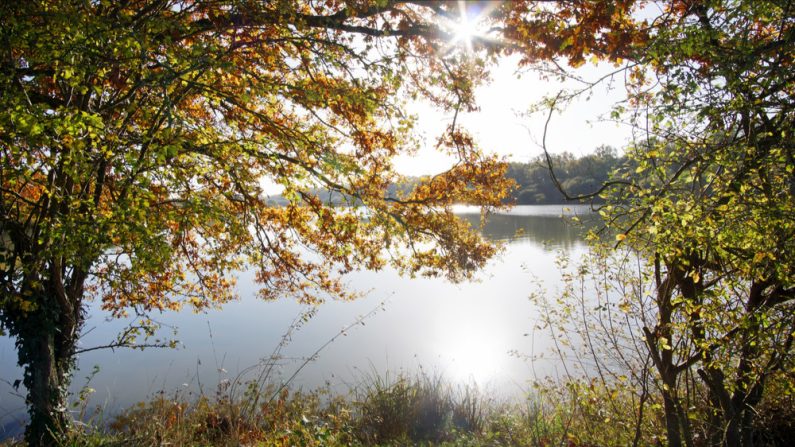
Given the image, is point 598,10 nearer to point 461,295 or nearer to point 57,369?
point 57,369

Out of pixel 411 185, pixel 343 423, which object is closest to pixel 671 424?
pixel 343 423

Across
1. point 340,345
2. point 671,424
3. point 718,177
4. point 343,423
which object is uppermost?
point 718,177

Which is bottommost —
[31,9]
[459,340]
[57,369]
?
[459,340]

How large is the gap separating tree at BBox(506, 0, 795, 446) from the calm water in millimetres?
2601

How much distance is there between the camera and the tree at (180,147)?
3.46 m

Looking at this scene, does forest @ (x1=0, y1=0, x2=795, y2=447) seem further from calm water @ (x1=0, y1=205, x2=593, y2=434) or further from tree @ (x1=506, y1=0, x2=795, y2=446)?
calm water @ (x1=0, y1=205, x2=593, y2=434)

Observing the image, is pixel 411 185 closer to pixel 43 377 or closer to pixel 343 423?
pixel 343 423

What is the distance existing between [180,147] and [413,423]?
4204mm

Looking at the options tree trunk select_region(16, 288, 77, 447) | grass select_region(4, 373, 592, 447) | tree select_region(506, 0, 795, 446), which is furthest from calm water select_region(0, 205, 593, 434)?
tree select_region(506, 0, 795, 446)

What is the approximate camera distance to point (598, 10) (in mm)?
3453

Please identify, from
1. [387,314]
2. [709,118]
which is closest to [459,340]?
[387,314]

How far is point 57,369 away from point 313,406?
307 cm

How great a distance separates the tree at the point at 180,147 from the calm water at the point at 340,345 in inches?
53.0

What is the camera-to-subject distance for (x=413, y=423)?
218 inches
